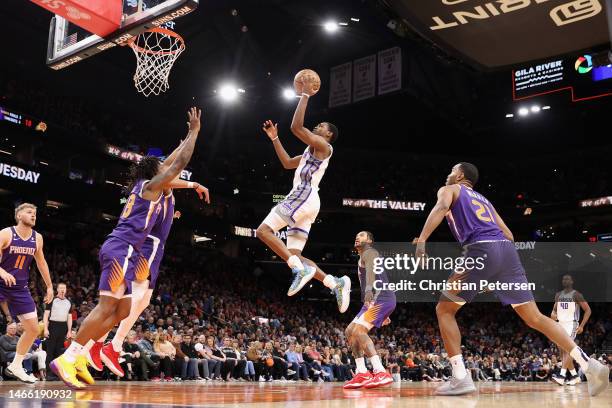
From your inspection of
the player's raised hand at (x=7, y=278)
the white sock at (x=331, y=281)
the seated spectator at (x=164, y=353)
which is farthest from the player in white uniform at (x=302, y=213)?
the seated spectator at (x=164, y=353)

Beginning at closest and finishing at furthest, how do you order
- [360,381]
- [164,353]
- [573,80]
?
[360,381] → [164,353] → [573,80]

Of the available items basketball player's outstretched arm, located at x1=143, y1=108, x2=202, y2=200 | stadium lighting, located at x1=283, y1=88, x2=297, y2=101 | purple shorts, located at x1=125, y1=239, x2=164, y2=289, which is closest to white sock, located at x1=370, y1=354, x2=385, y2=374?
purple shorts, located at x1=125, y1=239, x2=164, y2=289

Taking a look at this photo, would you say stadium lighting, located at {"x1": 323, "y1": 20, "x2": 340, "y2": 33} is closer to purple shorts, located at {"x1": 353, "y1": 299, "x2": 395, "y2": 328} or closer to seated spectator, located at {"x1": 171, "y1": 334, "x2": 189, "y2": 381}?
seated spectator, located at {"x1": 171, "y1": 334, "x2": 189, "y2": 381}

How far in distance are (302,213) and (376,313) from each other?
2051mm

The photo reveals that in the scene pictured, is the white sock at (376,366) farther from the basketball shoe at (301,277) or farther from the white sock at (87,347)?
the white sock at (87,347)

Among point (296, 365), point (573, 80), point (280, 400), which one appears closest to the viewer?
point (280, 400)

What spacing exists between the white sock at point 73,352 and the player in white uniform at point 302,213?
2049 mm

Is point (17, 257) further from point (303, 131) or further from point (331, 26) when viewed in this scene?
point (331, 26)

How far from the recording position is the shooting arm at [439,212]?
5.81 meters

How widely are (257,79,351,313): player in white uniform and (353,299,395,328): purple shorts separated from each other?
1.10 m

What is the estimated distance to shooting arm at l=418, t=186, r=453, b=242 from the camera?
581 cm

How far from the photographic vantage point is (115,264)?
5691 mm

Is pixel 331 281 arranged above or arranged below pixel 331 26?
below

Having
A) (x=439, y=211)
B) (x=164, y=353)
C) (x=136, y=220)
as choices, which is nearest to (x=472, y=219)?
(x=439, y=211)
